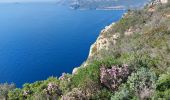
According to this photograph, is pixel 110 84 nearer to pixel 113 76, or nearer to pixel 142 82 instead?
pixel 113 76

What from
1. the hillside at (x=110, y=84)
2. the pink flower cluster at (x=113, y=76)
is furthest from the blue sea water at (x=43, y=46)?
the pink flower cluster at (x=113, y=76)

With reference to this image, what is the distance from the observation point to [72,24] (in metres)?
168

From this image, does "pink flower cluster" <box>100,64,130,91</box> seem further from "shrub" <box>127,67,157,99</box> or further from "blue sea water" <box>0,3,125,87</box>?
"blue sea water" <box>0,3,125,87</box>

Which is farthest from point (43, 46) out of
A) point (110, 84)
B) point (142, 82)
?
point (142, 82)

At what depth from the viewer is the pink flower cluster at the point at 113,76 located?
14.0 metres

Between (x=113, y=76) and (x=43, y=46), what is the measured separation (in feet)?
358

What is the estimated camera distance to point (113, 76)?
46.2 feet

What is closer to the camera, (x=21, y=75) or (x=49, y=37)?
(x=21, y=75)

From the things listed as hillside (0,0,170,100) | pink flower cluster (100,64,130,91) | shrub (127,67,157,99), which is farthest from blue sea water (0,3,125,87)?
shrub (127,67,157,99)

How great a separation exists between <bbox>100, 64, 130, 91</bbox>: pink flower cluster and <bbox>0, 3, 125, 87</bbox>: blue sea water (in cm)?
6944

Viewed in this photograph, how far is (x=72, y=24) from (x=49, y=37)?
3119cm

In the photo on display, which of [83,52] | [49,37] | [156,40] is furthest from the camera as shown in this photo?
[49,37]

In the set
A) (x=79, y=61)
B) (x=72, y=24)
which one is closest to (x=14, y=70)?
(x=79, y=61)

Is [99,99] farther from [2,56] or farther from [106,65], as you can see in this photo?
[2,56]
